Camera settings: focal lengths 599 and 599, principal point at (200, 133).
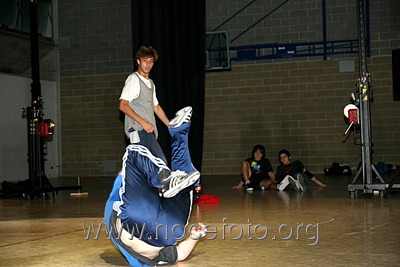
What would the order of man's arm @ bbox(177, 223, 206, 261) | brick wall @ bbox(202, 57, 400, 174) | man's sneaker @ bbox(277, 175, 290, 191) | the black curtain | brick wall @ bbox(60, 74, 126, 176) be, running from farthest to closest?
brick wall @ bbox(60, 74, 126, 176) → brick wall @ bbox(202, 57, 400, 174) → man's sneaker @ bbox(277, 175, 290, 191) → the black curtain → man's arm @ bbox(177, 223, 206, 261)

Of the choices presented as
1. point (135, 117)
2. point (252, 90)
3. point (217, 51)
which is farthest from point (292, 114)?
point (135, 117)

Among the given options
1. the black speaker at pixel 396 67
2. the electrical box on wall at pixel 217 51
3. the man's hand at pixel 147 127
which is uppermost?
the electrical box on wall at pixel 217 51

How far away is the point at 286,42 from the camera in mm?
13117

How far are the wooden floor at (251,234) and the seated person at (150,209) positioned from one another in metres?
0.15

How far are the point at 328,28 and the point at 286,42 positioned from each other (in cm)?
95

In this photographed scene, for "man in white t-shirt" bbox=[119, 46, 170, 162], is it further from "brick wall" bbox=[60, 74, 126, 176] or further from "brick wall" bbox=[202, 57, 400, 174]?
"brick wall" bbox=[60, 74, 126, 176]

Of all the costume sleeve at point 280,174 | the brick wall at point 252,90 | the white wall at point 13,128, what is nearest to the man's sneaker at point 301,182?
the costume sleeve at point 280,174

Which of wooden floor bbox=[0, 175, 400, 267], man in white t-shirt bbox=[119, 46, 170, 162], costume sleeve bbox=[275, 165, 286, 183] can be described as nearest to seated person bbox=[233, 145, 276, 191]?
costume sleeve bbox=[275, 165, 286, 183]

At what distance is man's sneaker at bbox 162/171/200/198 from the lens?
292 cm

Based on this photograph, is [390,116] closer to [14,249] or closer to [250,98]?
[250,98]

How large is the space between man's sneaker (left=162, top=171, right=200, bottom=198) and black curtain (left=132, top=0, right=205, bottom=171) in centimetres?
374

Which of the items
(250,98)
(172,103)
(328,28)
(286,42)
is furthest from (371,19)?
(172,103)

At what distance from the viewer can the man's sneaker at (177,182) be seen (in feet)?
9.59

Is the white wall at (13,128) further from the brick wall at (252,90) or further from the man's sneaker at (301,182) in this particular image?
the man's sneaker at (301,182)
